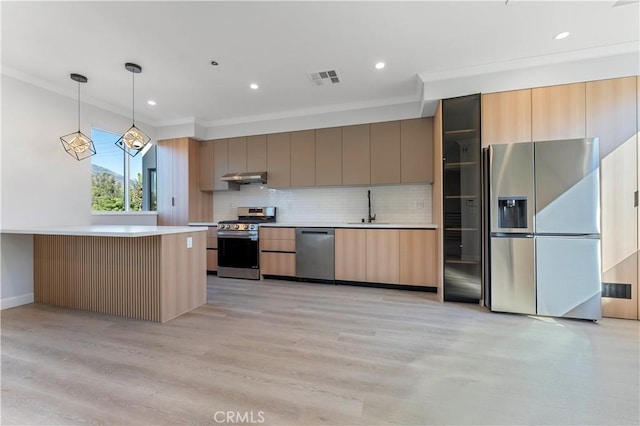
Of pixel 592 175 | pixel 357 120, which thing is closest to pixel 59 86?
pixel 357 120

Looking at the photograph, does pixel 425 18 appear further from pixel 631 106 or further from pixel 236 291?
pixel 236 291

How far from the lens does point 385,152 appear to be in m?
4.12

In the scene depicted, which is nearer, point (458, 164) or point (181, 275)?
point (181, 275)

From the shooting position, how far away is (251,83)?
3.57 m

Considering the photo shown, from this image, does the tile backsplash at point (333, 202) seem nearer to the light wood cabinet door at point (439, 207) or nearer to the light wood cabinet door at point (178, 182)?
the light wood cabinet door at point (178, 182)

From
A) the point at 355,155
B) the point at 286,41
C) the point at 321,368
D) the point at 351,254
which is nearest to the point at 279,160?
the point at 355,155

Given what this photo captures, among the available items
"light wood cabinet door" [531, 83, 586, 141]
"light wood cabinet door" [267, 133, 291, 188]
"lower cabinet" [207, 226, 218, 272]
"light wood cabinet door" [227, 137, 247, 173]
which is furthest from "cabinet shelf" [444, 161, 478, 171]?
"lower cabinet" [207, 226, 218, 272]

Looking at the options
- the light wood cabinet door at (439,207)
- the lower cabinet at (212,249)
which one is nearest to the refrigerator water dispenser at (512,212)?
the light wood cabinet door at (439,207)

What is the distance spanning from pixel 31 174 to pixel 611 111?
6537mm

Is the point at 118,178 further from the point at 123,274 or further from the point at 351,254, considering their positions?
the point at 351,254

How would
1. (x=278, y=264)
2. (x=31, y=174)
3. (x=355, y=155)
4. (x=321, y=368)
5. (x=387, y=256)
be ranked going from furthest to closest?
(x=278, y=264)
(x=355, y=155)
(x=387, y=256)
(x=31, y=174)
(x=321, y=368)

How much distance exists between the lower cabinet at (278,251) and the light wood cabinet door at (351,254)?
723 millimetres

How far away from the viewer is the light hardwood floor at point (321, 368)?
1.46 metres

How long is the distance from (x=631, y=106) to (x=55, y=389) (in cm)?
531
